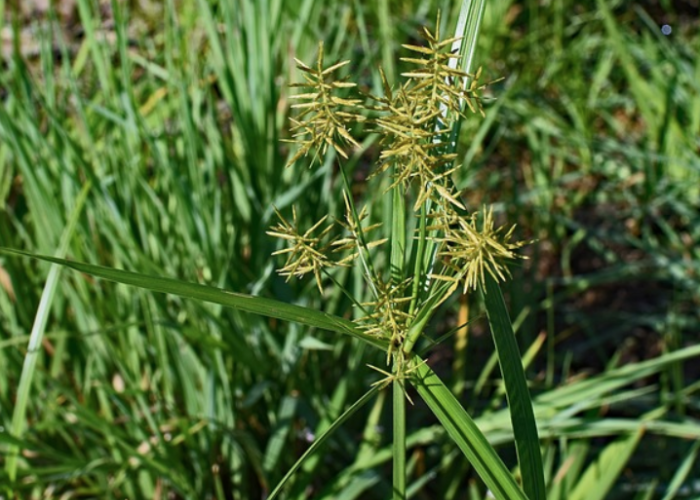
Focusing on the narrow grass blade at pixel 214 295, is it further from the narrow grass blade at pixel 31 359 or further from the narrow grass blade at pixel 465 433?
the narrow grass blade at pixel 31 359

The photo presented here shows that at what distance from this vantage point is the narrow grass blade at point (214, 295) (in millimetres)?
685

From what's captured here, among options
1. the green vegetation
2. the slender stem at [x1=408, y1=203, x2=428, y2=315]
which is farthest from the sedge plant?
the green vegetation

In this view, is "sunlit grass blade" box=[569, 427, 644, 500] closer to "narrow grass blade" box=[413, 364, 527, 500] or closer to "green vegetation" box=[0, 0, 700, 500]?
"green vegetation" box=[0, 0, 700, 500]

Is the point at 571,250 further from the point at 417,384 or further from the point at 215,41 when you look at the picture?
the point at 417,384

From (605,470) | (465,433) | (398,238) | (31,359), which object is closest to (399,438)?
(465,433)

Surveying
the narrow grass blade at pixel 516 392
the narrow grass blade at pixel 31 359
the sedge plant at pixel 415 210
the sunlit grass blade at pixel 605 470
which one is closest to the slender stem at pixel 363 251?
the sedge plant at pixel 415 210

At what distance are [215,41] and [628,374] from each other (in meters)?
0.98

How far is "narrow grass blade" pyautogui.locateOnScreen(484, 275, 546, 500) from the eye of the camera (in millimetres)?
769

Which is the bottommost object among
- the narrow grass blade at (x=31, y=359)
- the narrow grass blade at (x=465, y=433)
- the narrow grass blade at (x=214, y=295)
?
the narrow grass blade at (x=31, y=359)

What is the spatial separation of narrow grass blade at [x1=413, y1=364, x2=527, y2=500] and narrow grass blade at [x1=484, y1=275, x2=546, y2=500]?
0.03 metres

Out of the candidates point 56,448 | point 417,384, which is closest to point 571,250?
point 56,448

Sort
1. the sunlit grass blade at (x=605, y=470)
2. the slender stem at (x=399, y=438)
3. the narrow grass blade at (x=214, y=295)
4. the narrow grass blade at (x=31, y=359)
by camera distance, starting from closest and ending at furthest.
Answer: the narrow grass blade at (x=214, y=295) → the slender stem at (x=399, y=438) → the narrow grass blade at (x=31, y=359) → the sunlit grass blade at (x=605, y=470)

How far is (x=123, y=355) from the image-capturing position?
5.05 ft

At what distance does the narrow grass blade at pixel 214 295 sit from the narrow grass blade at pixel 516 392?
11 centimetres
